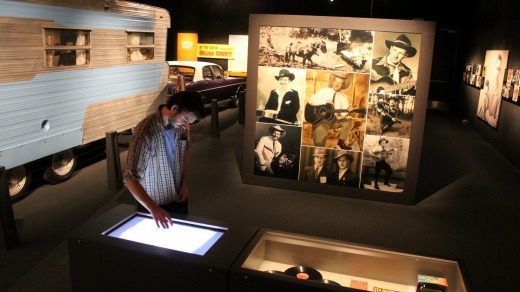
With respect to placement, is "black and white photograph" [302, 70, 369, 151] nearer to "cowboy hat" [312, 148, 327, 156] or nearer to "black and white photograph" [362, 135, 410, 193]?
"cowboy hat" [312, 148, 327, 156]

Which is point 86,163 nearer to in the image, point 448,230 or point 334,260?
point 448,230

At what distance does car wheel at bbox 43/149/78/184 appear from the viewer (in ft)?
21.1

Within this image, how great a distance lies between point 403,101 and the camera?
591cm

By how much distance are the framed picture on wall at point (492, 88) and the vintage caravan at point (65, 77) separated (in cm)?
754

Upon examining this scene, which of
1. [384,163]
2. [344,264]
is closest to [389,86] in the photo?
[384,163]

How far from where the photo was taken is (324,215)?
5.70 metres

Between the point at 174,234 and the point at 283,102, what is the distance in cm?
404

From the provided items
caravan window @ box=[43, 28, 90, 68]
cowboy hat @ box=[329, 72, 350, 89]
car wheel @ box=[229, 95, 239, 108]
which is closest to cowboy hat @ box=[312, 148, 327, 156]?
cowboy hat @ box=[329, 72, 350, 89]

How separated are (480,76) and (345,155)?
26.1 ft

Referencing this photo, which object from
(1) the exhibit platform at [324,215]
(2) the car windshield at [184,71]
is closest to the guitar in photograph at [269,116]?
(1) the exhibit platform at [324,215]

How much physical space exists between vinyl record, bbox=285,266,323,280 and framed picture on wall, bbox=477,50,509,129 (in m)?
9.21

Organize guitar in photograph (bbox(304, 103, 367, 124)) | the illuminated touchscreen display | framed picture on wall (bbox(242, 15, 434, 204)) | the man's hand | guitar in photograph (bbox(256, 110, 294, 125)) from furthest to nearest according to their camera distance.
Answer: guitar in photograph (bbox(256, 110, 294, 125)), guitar in photograph (bbox(304, 103, 367, 124)), framed picture on wall (bbox(242, 15, 434, 204)), the man's hand, the illuminated touchscreen display

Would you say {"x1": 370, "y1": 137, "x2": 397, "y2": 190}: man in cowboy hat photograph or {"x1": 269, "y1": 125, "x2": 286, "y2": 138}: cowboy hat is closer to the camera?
{"x1": 370, "y1": 137, "x2": 397, "y2": 190}: man in cowboy hat photograph

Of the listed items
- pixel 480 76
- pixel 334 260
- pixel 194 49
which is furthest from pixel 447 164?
pixel 194 49
